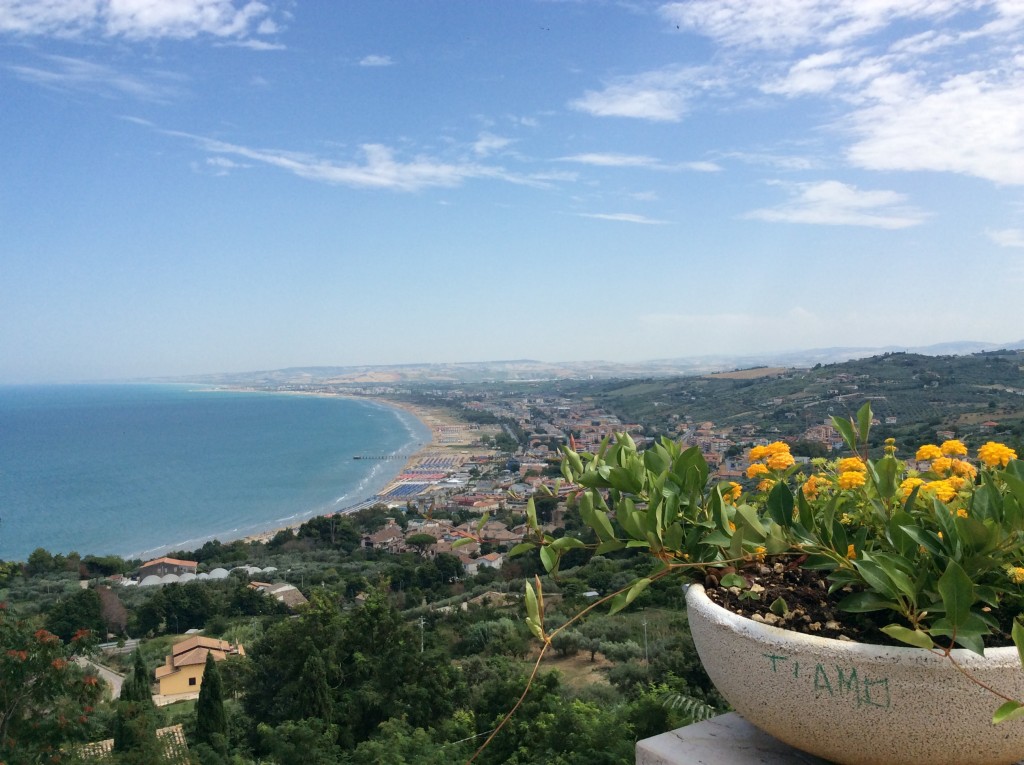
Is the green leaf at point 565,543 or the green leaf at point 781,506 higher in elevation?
the green leaf at point 781,506

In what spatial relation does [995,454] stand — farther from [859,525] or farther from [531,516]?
[531,516]

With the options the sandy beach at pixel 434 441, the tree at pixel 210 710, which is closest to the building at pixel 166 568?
the sandy beach at pixel 434 441

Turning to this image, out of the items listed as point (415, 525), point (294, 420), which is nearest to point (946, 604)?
point (415, 525)

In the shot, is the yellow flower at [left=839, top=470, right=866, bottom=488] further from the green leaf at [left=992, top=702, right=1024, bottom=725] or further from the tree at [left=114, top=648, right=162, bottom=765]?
the tree at [left=114, top=648, right=162, bottom=765]

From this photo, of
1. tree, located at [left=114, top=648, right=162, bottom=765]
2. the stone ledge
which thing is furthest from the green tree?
the stone ledge

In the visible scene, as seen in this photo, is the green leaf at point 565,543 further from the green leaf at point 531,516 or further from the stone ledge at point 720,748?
the stone ledge at point 720,748
